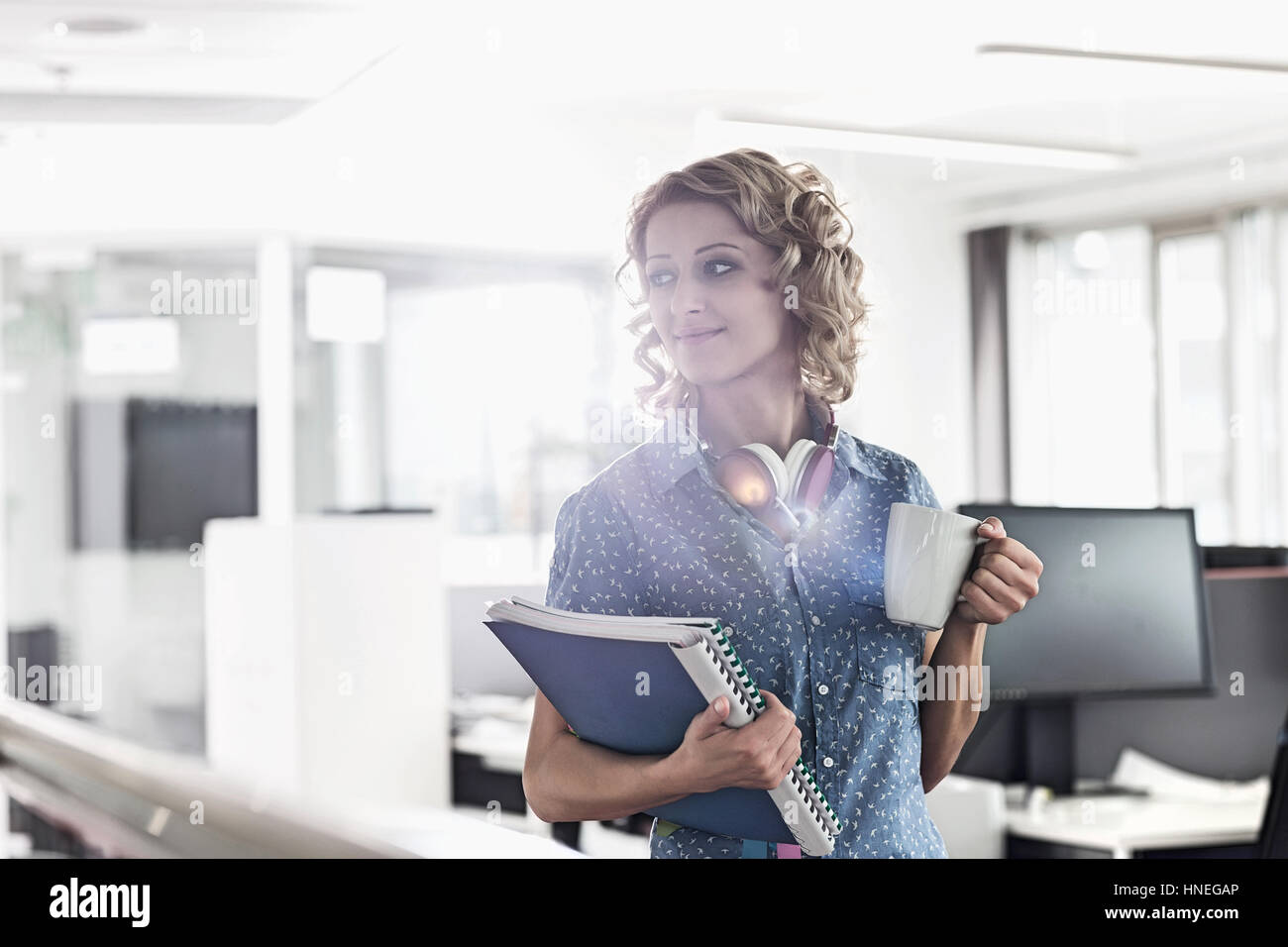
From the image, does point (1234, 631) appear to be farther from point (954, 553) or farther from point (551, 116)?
point (551, 116)

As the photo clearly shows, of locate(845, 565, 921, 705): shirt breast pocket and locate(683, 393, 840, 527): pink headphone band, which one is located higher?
locate(683, 393, 840, 527): pink headphone band

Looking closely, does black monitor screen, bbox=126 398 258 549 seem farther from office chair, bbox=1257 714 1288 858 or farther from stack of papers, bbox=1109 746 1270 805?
office chair, bbox=1257 714 1288 858

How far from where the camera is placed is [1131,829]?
231 centimetres

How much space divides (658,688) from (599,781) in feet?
0.37

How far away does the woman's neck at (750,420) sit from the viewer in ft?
4.17

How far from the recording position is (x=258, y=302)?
467 centimetres

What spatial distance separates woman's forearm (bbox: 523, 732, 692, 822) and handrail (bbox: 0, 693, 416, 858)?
0.80 feet

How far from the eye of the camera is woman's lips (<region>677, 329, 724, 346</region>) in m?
1.26

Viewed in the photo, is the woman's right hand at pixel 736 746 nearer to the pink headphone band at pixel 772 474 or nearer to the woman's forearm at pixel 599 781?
the woman's forearm at pixel 599 781

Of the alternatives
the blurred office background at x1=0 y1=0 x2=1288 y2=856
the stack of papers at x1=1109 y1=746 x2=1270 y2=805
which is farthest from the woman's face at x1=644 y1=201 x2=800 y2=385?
the blurred office background at x1=0 y1=0 x2=1288 y2=856

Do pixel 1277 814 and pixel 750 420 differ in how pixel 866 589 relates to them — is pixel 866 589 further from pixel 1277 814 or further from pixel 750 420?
pixel 1277 814

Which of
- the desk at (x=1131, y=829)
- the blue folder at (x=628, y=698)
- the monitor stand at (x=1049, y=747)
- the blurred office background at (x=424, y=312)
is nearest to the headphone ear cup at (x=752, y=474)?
the blue folder at (x=628, y=698)

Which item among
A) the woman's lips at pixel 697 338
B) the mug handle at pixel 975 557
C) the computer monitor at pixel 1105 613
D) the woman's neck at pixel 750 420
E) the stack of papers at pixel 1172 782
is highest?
the woman's lips at pixel 697 338
